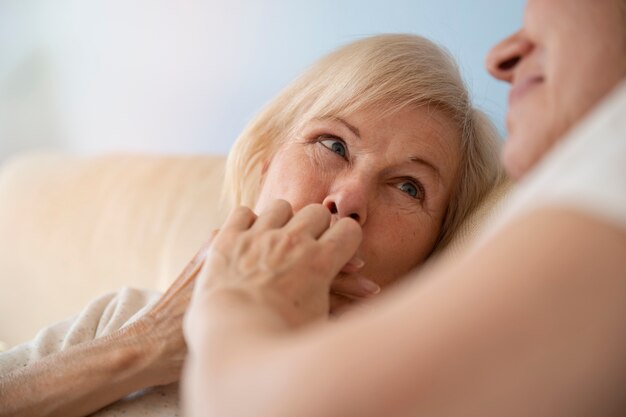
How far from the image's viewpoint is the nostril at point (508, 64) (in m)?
0.80

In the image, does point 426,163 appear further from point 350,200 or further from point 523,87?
point 523,87

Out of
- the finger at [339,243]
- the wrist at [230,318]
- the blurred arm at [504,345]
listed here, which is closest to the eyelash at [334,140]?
the finger at [339,243]

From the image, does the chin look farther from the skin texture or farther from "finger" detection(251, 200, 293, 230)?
"finger" detection(251, 200, 293, 230)

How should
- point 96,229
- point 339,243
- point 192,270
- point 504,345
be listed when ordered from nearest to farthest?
point 504,345 < point 339,243 < point 192,270 < point 96,229

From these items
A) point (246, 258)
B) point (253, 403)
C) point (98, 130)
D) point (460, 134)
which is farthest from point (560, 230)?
point (98, 130)

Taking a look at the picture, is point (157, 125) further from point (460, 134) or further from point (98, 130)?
point (460, 134)

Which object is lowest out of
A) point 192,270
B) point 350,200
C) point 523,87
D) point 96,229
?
point 96,229

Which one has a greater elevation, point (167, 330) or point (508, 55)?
point (508, 55)

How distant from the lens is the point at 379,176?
122 centimetres

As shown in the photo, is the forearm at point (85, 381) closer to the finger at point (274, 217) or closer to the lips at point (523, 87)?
the finger at point (274, 217)

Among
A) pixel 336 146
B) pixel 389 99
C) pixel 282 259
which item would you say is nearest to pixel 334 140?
pixel 336 146

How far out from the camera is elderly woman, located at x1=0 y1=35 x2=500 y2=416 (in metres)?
1.08

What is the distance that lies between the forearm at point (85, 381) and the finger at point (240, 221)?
0.30 meters

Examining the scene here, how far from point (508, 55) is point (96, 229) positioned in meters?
1.35
